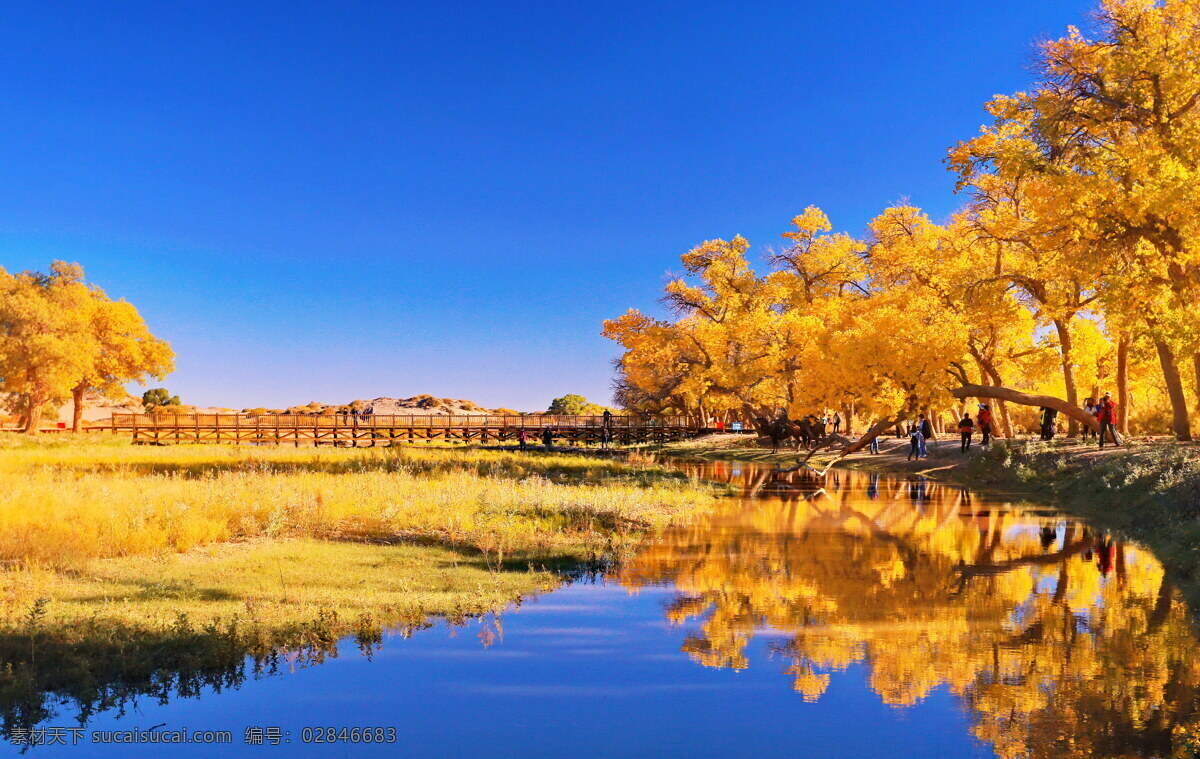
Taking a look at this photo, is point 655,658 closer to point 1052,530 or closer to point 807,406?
point 1052,530

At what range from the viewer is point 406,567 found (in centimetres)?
1384

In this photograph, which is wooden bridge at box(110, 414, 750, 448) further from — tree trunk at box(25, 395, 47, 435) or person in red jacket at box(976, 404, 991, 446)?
person in red jacket at box(976, 404, 991, 446)

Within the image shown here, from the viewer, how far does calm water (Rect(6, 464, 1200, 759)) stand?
23.8 feet

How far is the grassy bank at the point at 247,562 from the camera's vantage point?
8.66m

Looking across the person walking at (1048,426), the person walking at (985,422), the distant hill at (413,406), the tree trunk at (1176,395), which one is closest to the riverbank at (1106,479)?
the tree trunk at (1176,395)

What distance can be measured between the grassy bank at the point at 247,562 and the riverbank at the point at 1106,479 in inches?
380

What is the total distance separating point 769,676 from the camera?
29.1 feet

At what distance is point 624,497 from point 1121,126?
17898mm

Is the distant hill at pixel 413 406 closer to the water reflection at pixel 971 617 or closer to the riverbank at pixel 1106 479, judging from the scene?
the riverbank at pixel 1106 479

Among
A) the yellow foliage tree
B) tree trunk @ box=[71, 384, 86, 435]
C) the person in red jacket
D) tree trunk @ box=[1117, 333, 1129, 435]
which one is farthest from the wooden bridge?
tree trunk @ box=[1117, 333, 1129, 435]

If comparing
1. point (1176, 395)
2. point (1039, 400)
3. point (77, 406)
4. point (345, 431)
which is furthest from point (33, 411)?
point (1176, 395)

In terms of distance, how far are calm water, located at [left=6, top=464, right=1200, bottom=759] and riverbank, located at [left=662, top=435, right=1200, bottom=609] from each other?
7.61 ft

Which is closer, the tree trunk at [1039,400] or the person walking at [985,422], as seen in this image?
the tree trunk at [1039,400]

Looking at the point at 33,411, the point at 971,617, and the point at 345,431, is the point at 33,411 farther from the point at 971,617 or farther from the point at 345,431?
the point at 971,617
